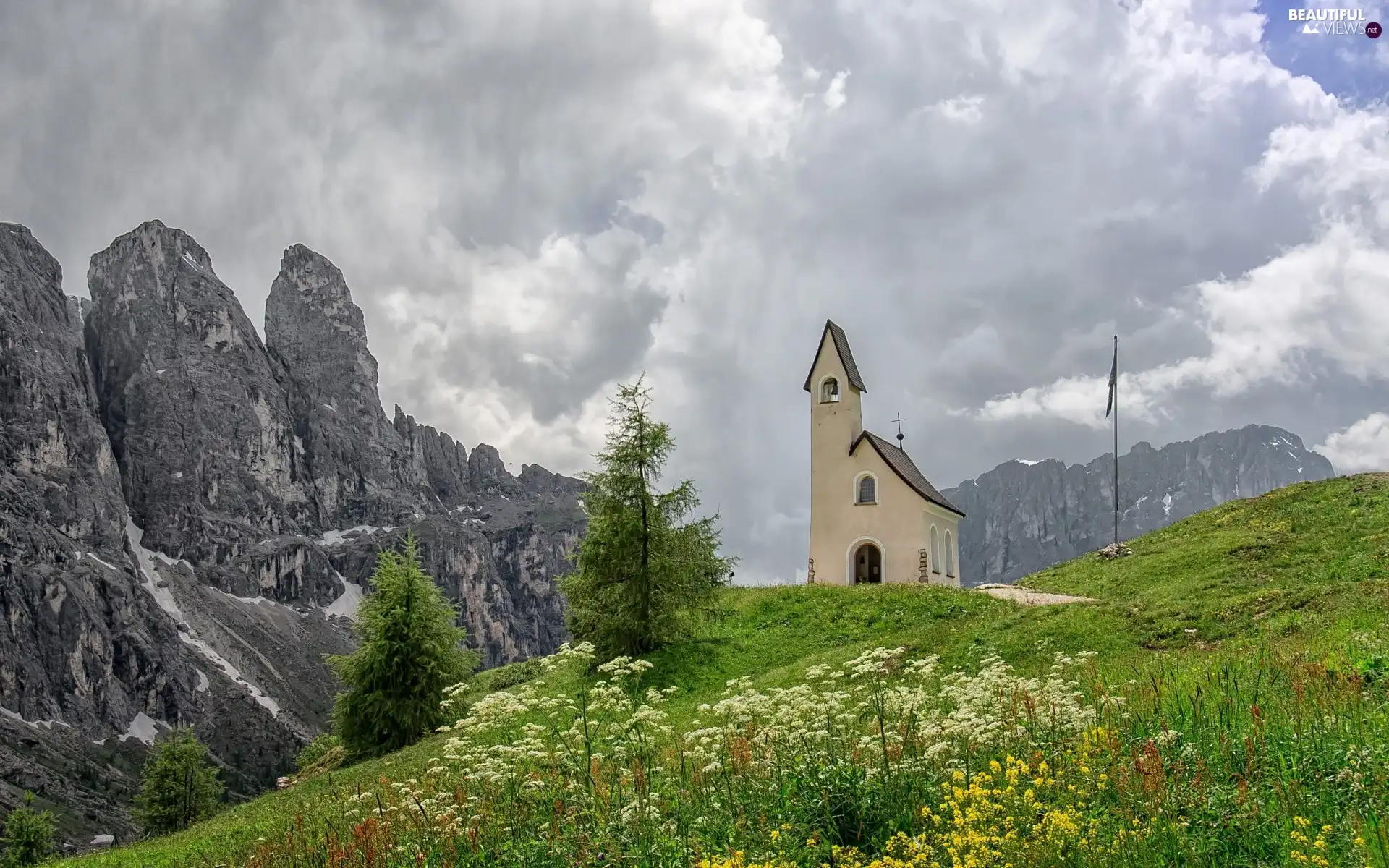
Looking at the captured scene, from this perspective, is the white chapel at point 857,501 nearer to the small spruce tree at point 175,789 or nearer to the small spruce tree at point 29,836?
the small spruce tree at point 175,789

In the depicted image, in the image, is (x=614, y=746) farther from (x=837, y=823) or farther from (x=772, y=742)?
(x=837, y=823)

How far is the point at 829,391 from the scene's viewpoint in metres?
45.4

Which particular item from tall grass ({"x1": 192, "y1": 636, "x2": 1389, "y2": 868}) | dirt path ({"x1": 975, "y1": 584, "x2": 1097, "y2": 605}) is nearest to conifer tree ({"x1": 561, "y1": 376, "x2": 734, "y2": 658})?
dirt path ({"x1": 975, "y1": 584, "x2": 1097, "y2": 605})

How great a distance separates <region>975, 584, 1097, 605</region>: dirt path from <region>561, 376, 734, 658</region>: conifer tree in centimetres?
1051

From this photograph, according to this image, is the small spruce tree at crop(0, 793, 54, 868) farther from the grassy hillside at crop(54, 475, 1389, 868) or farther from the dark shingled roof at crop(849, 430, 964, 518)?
the dark shingled roof at crop(849, 430, 964, 518)

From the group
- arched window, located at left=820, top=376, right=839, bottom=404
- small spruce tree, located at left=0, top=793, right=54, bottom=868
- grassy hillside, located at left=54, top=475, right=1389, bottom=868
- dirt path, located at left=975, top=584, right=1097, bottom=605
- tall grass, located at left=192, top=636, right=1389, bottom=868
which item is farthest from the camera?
small spruce tree, located at left=0, top=793, right=54, bottom=868

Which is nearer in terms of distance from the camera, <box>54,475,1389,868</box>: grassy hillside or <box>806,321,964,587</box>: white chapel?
<box>54,475,1389,868</box>: grassy hillside

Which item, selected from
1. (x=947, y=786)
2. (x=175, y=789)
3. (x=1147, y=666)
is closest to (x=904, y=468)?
(x=1147, y=666)

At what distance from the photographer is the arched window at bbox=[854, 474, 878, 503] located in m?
43.2

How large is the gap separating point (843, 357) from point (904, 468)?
20.9ft

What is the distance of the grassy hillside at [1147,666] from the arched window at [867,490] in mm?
7918

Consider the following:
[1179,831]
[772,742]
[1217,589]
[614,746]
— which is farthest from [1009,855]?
[1217,589]

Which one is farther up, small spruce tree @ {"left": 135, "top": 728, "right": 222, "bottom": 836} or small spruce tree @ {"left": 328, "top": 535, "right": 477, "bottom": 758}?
small spruce tree @ {"left": 328, "top": 535, "right": 477, "bottom": 758}

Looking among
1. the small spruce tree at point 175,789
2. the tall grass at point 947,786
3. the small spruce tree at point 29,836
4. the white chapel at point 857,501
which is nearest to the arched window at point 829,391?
the white chapel at point 857,501
